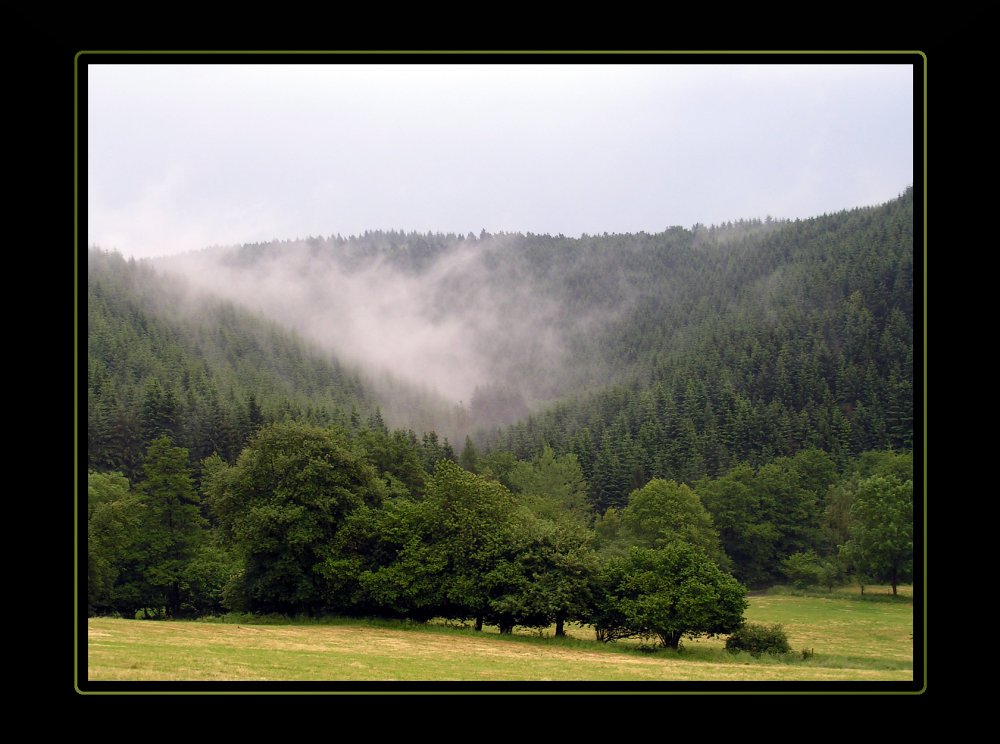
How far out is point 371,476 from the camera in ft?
122

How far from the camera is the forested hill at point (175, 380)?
73.1 m

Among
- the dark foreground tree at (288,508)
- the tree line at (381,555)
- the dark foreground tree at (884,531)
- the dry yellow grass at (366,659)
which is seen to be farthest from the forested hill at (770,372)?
the dry yellow grass at (366,659)

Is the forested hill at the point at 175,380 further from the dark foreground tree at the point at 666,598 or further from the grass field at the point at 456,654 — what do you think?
the dark foreground tree at the point at 666,598

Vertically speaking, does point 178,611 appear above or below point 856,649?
below

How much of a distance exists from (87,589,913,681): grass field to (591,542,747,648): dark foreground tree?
835mm

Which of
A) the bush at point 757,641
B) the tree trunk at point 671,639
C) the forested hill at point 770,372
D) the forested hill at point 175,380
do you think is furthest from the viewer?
the forested hill at point 770,372

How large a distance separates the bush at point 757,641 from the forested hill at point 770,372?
135ft

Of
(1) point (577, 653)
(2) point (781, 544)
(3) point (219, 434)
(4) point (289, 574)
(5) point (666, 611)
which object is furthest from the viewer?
(3) point (219, 434)

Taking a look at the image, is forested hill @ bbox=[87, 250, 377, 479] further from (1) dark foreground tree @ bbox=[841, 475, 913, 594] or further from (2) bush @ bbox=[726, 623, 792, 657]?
(1) dark foreground tree @ bbox=[841, 475, 913, 594]

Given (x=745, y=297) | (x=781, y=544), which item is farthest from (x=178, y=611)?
(x=745, y=297)

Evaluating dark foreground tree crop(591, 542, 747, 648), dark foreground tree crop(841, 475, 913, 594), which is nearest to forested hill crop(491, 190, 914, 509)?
dark foreground tree crop(841, 475, 913, 594)
